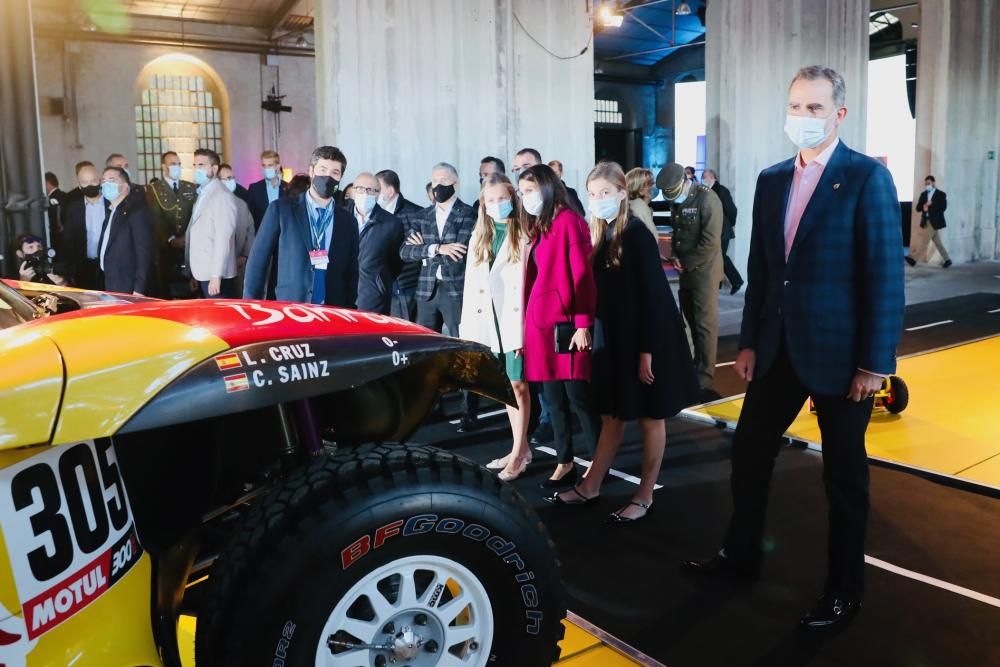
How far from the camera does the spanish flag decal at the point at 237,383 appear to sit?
1760 mm

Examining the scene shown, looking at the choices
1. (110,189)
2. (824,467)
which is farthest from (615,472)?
(110,189)

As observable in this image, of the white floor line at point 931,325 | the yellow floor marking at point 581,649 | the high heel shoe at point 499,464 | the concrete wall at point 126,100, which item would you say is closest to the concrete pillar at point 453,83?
the white floor line at point 931,325

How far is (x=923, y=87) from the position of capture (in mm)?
17859

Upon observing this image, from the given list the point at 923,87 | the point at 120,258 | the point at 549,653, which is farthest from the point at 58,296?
the point at 923,87

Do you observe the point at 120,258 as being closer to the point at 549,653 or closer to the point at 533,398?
the point at 533,398

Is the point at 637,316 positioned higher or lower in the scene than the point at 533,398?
higher

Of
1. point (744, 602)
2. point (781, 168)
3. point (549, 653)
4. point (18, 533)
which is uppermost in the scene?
point (781, 168)

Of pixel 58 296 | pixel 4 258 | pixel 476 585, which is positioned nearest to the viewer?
pixel 476 585

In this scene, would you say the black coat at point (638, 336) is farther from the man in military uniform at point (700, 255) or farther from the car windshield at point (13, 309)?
the man in military uniform at point (700, 255)

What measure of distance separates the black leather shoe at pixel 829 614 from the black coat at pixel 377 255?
12.7ft

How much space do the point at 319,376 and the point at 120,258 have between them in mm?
5943

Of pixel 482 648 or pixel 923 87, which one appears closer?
pixel 482 648

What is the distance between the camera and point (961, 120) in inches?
715

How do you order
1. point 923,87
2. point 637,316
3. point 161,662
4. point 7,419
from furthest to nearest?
1. point 923,87
2. point 637,316
3. point 161,662
4. point 7,419
